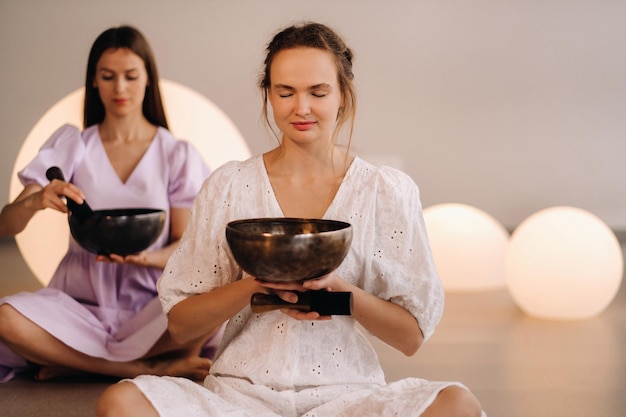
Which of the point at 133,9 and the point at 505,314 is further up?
the point at 133,9

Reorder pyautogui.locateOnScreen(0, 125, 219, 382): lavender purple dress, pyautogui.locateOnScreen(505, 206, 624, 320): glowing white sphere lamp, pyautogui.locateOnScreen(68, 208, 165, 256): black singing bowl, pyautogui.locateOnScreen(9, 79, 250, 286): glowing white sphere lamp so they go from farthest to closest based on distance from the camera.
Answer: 1. pyautogui.locateOnScreen(505, 206, 624, 320): glowing white sphere lamp
2. pyautogui.locateOnScreen(9, 79, 250, 286): glowing white sphere lamp
3. pyautogui.locateOnScreen(0, 125, 219, 382): lavender purple dress
4. pyautogui.locateOnScreen(68, 208, 165, 256): black singing bowl

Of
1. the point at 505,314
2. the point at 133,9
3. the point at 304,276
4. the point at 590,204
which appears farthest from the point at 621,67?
the point at 304,276

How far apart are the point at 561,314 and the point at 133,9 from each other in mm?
3447

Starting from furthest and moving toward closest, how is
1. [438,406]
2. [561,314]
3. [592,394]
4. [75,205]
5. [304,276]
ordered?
[561,314] < [592,394] < [75,205] < [438,406] < [304,276]

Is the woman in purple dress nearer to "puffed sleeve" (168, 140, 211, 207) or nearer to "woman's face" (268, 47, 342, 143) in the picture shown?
"puffed sleeve" (168, 140, 211, 207)

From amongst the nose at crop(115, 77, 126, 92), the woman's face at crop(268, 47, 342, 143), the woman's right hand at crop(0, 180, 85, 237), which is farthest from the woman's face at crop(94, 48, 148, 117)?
the woman's face at crop(268, 47, 342, 143)

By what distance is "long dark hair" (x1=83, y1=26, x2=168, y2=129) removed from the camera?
2.99m

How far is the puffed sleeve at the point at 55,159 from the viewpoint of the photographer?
2975mm

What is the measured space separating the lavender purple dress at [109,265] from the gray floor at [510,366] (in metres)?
0.17

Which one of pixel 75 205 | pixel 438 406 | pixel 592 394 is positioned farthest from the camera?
pixel 592 394

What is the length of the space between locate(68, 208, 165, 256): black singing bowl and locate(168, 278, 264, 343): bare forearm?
625 millimetres

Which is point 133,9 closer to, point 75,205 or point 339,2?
point 339,2

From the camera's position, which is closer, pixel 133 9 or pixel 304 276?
pixel 304 276

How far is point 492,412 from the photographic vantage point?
2.60m
